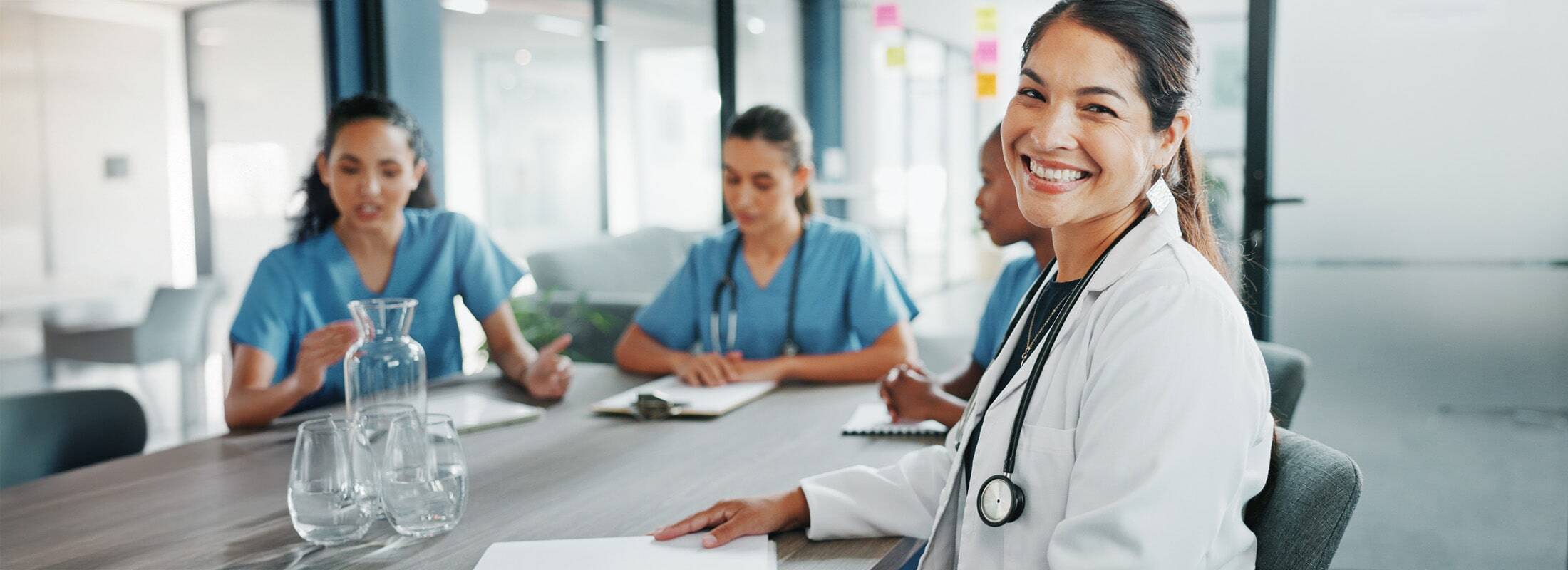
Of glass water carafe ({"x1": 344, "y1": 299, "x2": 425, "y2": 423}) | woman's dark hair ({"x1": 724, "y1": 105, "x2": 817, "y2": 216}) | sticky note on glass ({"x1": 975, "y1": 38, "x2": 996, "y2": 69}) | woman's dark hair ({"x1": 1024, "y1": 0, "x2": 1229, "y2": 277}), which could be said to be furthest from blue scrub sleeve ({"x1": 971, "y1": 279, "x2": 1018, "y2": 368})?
sticky note on glass ({"x1": 975, "y1": 38, "x2": 996, "y2": 69})

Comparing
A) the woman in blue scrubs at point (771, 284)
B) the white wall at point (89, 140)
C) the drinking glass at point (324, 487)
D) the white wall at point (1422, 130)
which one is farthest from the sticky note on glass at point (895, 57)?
the drinking glass at point (324, 487)

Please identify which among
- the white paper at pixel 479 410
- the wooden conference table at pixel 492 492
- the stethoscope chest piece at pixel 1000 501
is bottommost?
the wooden conference table at pixel 492 492

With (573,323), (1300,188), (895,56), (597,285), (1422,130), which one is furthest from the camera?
(597,285)

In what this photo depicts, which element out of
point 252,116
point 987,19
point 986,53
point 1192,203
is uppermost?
point 987,19

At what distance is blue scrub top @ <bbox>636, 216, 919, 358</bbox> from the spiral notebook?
2.02ft

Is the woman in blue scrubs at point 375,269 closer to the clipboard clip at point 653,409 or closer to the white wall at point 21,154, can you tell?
the clipboard clip at point 653,409

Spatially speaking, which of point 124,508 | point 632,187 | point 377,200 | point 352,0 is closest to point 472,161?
point 632,187

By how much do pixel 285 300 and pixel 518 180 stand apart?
144 inches

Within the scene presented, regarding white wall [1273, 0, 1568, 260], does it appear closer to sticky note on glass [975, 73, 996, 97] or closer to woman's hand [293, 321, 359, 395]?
sticky note on glass [975, 73, 996, 97]

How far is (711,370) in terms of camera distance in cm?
212

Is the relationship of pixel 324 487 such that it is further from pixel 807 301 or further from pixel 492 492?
pixel 807 301

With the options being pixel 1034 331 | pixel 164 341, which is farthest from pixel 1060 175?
pixel 164 341

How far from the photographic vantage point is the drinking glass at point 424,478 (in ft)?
3.93

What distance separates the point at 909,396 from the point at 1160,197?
68 centimetres
